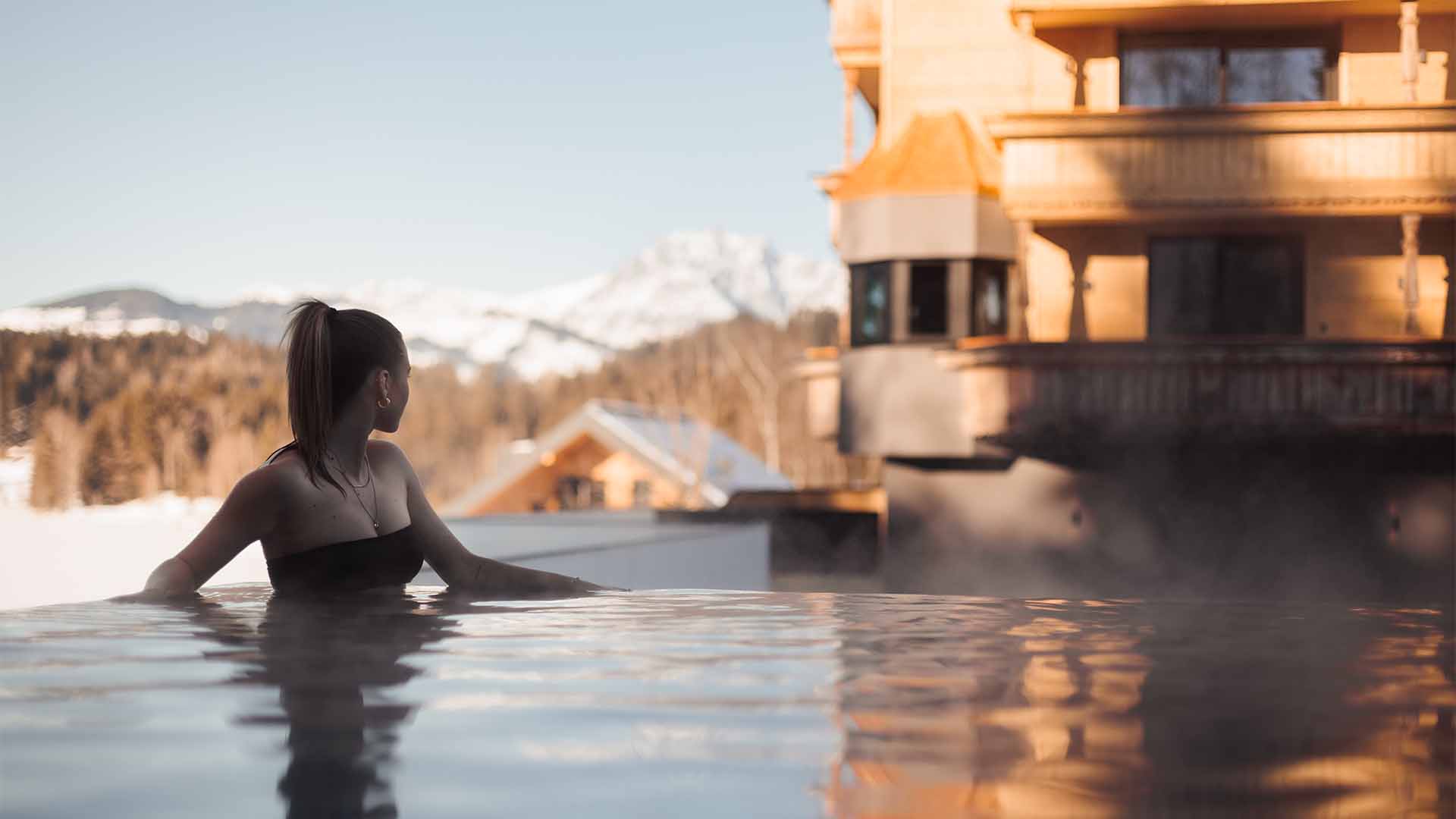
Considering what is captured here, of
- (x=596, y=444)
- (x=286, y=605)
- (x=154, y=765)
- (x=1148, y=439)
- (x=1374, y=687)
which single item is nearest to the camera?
(x=154, y=765)

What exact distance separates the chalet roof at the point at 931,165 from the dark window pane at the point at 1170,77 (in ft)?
7.35

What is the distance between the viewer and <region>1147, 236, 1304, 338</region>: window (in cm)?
2500

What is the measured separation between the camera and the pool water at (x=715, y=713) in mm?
2736

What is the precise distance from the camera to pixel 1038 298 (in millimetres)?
26094

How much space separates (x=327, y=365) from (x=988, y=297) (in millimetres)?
21118

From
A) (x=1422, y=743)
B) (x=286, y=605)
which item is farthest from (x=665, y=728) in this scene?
A: (x=286, y=605)

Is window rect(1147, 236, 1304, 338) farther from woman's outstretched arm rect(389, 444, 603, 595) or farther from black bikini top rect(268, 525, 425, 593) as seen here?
black bikini top rect(268, 525, 425, 593)

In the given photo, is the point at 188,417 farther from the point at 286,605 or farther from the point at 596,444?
the point at 286,605

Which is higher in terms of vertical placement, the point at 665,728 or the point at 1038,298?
the point at 1038,298

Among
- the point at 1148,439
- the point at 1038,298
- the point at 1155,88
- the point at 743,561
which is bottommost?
the point at 743,561

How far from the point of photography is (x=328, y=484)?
5.82m

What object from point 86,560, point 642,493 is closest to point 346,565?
point 86,560

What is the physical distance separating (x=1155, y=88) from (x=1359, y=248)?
11.9 feet

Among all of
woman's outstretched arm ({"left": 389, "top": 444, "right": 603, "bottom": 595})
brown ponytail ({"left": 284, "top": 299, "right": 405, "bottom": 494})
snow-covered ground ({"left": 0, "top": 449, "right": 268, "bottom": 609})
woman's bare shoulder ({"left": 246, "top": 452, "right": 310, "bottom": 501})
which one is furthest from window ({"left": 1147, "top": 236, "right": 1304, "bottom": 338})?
woman's bare shoulder ({"left": 246, "top": 452, "right": 310, "bottom": 501})
